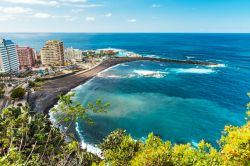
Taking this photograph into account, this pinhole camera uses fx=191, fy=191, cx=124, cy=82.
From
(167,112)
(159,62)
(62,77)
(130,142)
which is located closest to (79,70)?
(62,77)

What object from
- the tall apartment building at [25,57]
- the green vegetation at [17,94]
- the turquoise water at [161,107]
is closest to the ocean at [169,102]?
the turquoise water at [161,107]

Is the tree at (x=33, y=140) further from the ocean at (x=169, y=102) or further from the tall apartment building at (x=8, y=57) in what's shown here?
the tall apartment building at (x=8, y=57)

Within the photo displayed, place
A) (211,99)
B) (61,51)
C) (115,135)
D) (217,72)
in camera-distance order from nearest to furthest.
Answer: (115,135)
(211,99)
(217,72)
(61,51)

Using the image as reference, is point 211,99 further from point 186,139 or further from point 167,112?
point 186,139

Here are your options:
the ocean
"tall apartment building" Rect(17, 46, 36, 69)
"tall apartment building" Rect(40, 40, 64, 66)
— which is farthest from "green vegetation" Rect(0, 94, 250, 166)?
"tall apartment building" Rect(17, 46, 36, 69)

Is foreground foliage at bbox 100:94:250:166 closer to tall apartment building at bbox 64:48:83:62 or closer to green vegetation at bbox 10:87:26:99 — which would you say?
green vegetation at bbox 10:87:26:99

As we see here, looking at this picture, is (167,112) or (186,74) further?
(186,74)

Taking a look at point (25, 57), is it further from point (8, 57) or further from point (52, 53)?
point (52, 53)

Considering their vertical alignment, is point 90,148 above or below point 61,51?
below
